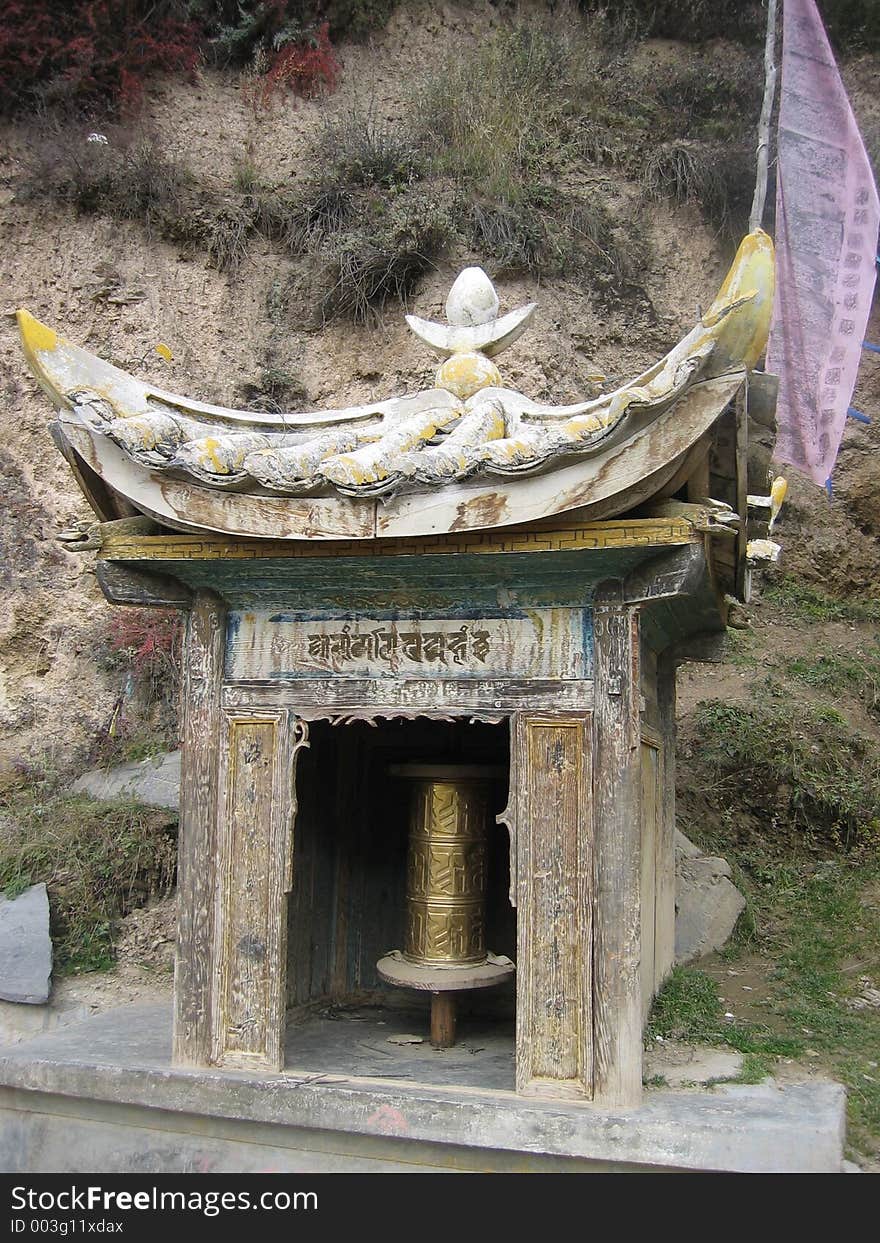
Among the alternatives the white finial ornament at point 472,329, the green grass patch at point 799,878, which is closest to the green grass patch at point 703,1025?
the green grass patch at point 799,878

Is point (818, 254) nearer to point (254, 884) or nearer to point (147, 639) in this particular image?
point (147, 639)

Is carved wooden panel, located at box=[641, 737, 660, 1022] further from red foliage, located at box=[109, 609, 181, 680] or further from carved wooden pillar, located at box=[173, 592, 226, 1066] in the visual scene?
red foliage, located at box=[109, 609, 181, 680]

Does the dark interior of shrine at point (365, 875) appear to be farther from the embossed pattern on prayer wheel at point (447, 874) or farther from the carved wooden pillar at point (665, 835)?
the carved wooden pillar at point (665, 835)

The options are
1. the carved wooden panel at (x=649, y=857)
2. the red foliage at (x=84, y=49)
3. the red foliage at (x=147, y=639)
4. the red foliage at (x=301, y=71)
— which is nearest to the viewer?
the carved wooden panel at (x=649, y=857)

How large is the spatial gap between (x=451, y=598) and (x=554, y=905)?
1397 mm

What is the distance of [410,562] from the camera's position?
14.3 feet

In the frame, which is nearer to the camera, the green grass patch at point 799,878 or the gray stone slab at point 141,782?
the green grass patch at point 799,878

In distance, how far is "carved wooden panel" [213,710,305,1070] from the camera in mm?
4551

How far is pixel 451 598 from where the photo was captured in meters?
4.55

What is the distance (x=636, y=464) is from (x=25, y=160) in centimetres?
1121

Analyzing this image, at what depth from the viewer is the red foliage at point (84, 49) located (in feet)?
40.7

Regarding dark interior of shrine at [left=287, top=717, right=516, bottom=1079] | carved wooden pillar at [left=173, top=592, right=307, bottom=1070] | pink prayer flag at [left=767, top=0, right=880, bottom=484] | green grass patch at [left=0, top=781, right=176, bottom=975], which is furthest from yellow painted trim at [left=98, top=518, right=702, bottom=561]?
pink prayer flag at [left=767, top=0, right=880, bottom=484]

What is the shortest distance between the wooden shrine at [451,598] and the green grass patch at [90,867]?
3.16 m

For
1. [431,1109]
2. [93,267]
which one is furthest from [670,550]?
[93,267]
